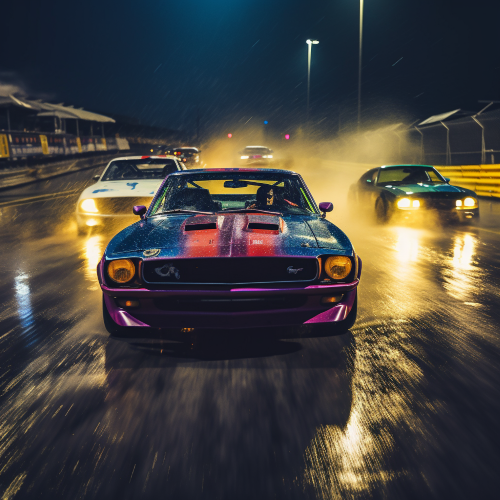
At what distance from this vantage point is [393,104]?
187 ft

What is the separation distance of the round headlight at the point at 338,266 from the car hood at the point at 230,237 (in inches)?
3.3

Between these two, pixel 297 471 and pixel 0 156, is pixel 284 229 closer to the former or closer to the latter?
pixel 297 471

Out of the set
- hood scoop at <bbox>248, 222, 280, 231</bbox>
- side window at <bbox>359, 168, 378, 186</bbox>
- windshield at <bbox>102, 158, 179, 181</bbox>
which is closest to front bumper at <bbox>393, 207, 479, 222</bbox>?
side window at <bbox>359, 168, 378, 186</bbox>

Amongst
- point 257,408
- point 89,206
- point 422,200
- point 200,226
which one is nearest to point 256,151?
point 422,200

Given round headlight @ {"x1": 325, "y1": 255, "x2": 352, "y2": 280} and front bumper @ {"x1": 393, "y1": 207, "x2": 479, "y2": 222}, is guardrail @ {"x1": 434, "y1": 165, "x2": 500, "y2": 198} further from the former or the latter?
round headlight @ {"x1": 325, "y1": 255, "x2": 352, "y2": 280}

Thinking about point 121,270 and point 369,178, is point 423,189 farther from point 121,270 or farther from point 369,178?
point 121,270

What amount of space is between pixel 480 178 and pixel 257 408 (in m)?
17.9

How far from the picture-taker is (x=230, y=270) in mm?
3857

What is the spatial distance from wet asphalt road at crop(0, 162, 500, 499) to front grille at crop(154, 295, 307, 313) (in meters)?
0.41

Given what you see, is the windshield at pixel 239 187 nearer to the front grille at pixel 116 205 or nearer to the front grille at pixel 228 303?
the front grille at pixel 228 303

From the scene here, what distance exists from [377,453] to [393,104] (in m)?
57.9

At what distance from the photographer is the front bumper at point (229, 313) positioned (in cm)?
380

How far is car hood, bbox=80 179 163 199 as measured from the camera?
9961 mm

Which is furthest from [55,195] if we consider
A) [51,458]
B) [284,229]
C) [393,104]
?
[393,104]
